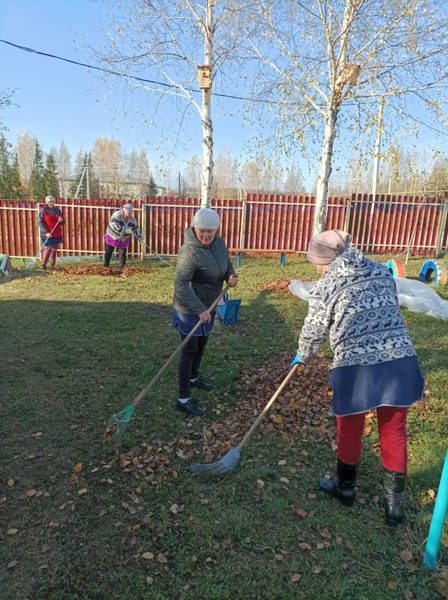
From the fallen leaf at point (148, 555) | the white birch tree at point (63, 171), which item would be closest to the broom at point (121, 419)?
the fallen leaf at point (148, 555)

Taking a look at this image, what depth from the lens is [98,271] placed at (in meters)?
10.8

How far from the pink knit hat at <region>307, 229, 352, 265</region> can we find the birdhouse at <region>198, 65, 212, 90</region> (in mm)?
6752

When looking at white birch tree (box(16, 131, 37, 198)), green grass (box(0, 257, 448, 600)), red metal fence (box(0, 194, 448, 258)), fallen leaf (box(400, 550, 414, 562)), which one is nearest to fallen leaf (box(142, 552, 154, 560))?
green grass (box(0, 257, 448, 600))

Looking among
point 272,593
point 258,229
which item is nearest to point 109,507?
point 272,593

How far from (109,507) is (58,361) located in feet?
9.19

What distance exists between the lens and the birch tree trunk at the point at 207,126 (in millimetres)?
8016

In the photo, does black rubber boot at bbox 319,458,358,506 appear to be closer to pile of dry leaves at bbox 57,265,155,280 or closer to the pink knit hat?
the pink knit hat

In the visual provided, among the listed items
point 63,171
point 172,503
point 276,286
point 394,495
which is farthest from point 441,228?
point 63,171

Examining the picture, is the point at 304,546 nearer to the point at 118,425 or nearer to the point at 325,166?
the point at 118,425

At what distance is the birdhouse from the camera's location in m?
7.93

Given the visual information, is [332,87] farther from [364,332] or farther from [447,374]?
[364,332]

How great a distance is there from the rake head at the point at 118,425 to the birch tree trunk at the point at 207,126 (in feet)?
19.6

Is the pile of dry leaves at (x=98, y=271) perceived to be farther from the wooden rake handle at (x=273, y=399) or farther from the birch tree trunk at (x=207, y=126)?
the wooden rake handle at (x=273, y=399)

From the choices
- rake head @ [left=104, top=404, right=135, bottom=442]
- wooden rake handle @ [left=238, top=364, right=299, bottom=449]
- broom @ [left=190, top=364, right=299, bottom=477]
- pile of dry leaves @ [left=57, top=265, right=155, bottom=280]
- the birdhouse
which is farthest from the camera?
pile of dry leaves @ [left=57, top=265, right=155, bottom=280]
